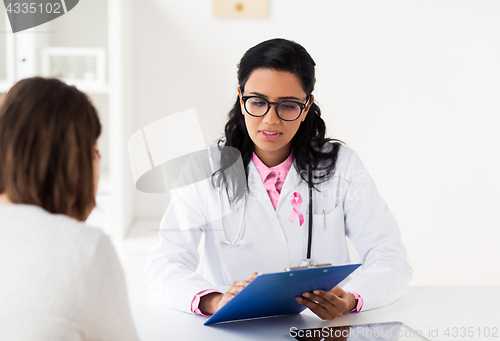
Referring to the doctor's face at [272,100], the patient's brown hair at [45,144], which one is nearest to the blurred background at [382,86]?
the doctor's face at [272,100]

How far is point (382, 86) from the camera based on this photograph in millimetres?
2885

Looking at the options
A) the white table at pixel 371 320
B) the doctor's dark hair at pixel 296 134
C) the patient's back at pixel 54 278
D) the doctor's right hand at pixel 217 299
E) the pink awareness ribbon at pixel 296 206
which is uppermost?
the doctor's dark hair at pixel 296 134

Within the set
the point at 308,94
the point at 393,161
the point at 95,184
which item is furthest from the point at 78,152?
the point at 393,161

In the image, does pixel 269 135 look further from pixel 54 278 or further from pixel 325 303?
pixel 54 278

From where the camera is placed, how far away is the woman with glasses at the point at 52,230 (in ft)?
2.34

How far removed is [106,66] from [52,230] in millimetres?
2104

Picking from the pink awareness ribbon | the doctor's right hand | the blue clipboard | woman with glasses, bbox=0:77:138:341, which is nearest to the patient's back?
woman with glasses, bbox=0:77:138:341

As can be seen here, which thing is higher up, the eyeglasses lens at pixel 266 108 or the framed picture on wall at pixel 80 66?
the framed picture on wall at pixel 80 66

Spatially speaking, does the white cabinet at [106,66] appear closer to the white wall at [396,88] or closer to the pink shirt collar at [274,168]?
the white wall at [396,88]

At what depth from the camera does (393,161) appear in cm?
293

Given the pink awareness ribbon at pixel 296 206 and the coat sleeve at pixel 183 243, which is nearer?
the coat sleeve at pixel 183 243

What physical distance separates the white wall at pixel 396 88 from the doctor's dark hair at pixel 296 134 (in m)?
1.19

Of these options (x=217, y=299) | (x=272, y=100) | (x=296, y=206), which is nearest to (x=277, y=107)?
(x=272, y=100)

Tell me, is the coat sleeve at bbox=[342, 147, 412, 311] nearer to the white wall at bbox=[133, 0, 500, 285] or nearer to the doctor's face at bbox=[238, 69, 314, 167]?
the doctor's face at bbox=[238, 69, 314, 167]
